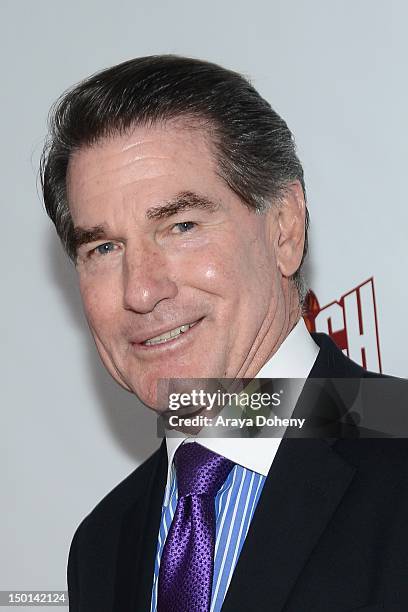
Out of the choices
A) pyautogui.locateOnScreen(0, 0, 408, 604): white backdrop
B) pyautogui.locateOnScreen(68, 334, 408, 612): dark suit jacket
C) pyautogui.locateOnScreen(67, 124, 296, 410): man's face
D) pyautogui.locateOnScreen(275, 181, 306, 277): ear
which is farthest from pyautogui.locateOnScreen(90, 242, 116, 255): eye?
pyautogui.locateOnScreen(0, 0, 408, 604): white backdrop

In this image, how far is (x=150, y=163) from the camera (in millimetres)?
1464

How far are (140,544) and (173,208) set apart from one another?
1.84 ft

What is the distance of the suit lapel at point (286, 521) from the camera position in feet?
4.22

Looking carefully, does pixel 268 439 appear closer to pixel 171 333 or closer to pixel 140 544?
pixel 171 333

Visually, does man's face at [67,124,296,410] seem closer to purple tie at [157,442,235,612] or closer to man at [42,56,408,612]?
man at [42,56,408,612]

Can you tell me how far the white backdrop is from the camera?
6.18 feet

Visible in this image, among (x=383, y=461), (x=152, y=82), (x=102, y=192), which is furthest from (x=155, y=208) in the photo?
(x=383, y=461)

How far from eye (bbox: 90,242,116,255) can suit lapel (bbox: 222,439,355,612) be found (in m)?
0.41

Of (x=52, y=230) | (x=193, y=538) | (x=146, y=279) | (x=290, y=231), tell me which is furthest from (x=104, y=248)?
(x=52, y=230)

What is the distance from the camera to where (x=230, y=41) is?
2.06m

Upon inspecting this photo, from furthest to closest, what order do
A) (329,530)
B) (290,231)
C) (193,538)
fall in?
(290,231) < (193,538) < (329,530)

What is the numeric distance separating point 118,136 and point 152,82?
10cm

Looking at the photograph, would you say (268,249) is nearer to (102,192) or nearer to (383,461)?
(102,192)

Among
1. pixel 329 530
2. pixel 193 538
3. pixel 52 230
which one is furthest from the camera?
pixel 52 230
